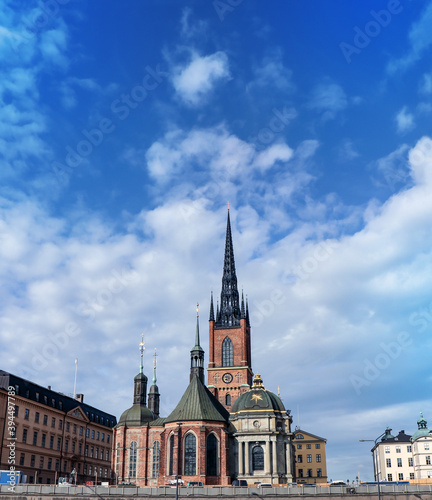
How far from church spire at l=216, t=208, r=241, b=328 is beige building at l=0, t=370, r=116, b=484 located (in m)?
33.2

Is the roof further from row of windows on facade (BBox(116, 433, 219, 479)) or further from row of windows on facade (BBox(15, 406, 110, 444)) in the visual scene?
row of windows on facade (BBox(15, 406, 110, 444))

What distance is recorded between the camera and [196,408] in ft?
277

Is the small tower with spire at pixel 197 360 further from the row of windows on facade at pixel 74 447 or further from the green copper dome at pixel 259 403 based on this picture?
the row of windows on facade at pixel 74 447

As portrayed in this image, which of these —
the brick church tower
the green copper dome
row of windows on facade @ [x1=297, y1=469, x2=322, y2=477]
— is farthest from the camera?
row of windows on facade @ [x1=297, y1=469, x2=322, y2=477]

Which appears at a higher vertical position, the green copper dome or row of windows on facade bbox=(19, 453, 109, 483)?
the green copper dome

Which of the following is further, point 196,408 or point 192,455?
point 196,408

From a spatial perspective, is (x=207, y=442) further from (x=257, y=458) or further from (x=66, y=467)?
(x=66, y=467)

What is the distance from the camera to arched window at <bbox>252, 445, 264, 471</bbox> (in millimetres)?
81938

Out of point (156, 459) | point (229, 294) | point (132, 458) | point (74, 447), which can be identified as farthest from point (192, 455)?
point (229, 294)

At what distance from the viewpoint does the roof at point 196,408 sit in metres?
83.4

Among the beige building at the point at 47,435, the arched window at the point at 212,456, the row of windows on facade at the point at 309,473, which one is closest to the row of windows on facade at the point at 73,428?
the beige building at the point at 47,435

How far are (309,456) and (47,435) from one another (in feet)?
238

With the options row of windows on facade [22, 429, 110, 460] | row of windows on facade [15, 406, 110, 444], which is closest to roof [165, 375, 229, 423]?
row of windows on facade [15, 406, 110, 444]

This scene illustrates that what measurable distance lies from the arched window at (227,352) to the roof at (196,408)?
23429mm
